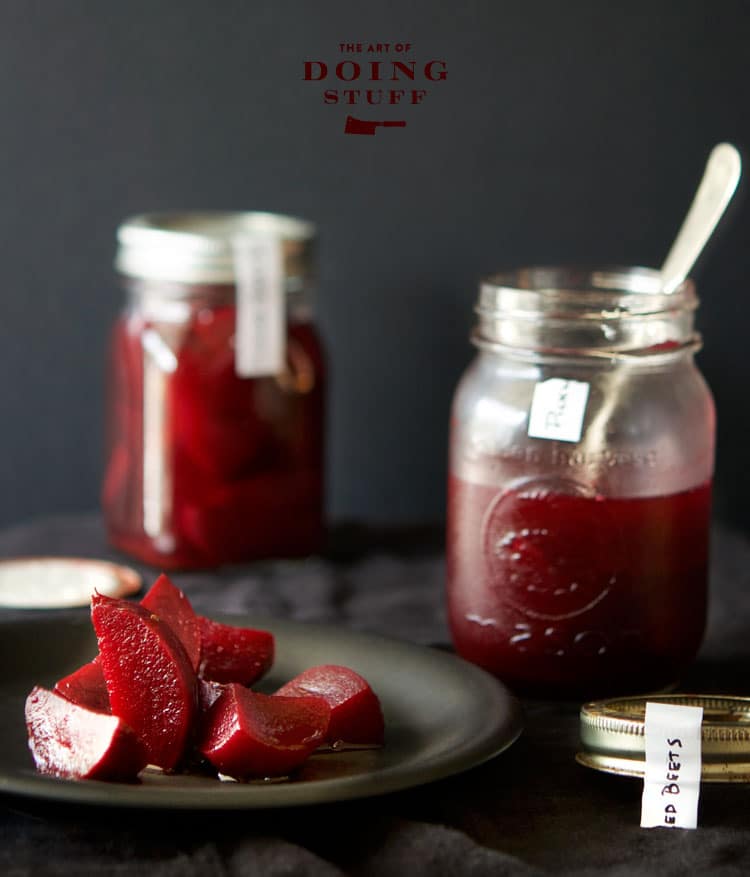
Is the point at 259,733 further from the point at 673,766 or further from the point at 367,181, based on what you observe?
the point at 367,181

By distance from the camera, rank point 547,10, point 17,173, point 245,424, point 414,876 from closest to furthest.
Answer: point 414,876
point 245,424
point 547,10
point 17,173

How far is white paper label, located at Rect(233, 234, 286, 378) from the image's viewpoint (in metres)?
1.38

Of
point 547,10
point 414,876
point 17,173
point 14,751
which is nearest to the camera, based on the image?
point 414,876

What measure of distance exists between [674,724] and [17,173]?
44.5 inches

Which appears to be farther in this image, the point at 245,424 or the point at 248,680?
the point at 245,424

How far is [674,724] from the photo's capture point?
0.83 m

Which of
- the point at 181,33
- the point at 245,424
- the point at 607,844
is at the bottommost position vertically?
the point at 607,844

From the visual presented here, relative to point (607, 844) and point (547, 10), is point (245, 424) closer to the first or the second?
point (547, 10)

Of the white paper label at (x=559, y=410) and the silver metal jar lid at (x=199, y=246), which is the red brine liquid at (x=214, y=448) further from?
the white paper label at (x=559, y=410)

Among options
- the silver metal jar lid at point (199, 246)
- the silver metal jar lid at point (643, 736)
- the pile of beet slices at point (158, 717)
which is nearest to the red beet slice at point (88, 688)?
the pile of beet slices at point (158, 717)

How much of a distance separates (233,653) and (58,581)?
0.42m

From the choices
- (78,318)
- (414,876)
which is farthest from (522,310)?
(78,318)

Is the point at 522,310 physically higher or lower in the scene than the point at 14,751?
higher

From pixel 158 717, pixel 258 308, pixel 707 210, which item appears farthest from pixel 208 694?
pixel 258 308
